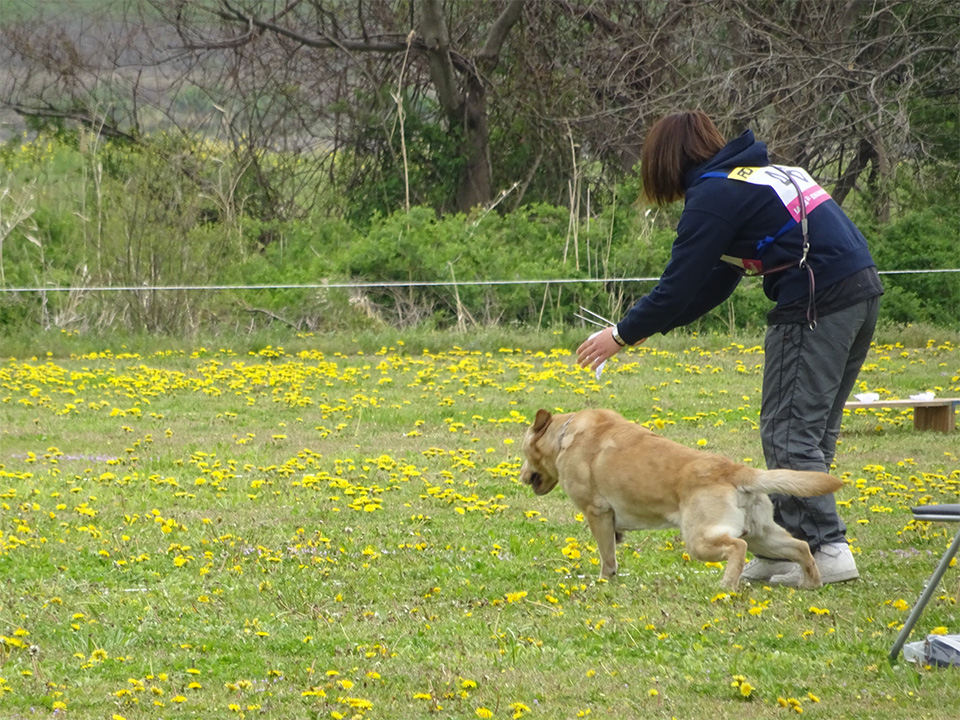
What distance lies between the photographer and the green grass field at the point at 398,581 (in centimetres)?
426

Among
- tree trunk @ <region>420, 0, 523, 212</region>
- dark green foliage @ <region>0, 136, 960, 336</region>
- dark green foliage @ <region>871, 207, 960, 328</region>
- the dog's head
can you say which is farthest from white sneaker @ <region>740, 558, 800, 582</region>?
tree trunk @ <region>420, 0, 523, 212</region>

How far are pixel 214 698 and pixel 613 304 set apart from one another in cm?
1444

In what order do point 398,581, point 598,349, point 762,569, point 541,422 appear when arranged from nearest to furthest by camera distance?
point 598,349 < point 762,569 < point 398,581 < point 541,422

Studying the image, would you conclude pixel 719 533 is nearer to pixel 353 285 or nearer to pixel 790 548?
pixel 790 548

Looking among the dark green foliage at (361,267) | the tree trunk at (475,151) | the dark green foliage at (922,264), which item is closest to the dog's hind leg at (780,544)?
the dark green foliage at (361,267)

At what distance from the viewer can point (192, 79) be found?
986 inches

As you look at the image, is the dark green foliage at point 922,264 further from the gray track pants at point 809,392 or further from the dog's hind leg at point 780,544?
the dog's hind leg at point 780,544

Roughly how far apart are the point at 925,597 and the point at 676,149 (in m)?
2.33

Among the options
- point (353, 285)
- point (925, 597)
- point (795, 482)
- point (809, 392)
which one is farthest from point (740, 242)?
point (353, 285)

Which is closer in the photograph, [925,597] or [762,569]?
[925,597]

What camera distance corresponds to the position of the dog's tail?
5.06 meters

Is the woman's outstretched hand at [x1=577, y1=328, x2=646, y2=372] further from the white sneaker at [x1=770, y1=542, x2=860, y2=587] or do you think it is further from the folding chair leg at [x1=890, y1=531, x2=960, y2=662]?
the folding chair leg at [x1=890, y1=531, x2=960, y2=662]

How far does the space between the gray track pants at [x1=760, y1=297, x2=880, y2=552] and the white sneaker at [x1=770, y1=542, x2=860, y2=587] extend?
0.05m

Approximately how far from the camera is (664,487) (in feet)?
18.2
